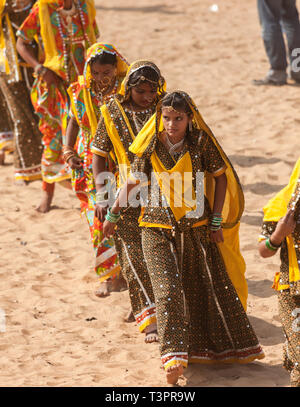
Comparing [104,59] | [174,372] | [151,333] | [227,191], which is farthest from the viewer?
[104,59]

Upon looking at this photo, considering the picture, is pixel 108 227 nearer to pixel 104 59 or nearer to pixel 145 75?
pixel 145 75

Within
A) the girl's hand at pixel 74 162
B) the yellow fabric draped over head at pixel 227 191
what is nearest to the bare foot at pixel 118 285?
the girl's hand at pixel 74 162

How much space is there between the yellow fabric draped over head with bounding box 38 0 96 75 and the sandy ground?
1456 millimetres

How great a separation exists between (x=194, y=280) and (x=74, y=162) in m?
1.64

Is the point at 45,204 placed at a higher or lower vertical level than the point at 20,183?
higher

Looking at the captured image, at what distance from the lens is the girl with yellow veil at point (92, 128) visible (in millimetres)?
5527

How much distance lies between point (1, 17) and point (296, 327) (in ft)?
15.9

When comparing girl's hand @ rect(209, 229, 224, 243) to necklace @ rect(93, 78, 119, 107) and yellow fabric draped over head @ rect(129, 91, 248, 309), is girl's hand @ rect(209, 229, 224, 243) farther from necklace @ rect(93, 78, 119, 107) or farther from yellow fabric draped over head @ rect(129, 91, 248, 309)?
necklace @ rect(93, 78, 119, 107)

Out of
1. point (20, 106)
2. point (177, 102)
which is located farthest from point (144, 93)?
point (20, 106)

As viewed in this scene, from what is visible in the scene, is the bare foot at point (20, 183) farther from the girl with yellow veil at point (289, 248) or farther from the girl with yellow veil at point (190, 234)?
the girl with yellow veil at point (289, 248)

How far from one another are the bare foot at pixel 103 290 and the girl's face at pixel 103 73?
144cm

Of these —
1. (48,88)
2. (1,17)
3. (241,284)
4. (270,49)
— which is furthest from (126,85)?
(270,49)

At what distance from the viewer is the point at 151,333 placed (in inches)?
201

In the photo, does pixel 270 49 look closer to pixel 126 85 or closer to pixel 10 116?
pixel 10 116
